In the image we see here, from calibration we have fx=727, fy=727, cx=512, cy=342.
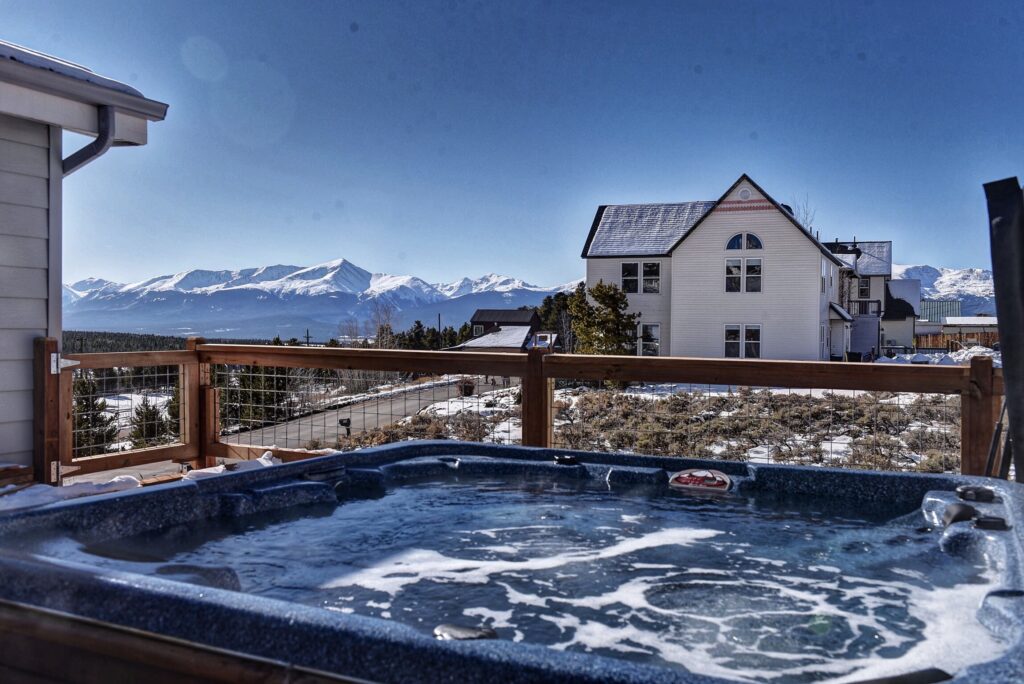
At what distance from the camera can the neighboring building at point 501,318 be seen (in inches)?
1649

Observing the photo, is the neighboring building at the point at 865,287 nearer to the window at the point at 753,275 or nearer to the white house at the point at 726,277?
the white house at the point at 726,277

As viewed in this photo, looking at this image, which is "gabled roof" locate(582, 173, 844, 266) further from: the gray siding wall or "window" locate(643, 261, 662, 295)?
the gray siding wall

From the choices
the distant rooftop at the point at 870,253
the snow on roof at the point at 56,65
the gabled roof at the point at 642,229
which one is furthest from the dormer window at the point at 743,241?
the snow on roof at the point at 56,65

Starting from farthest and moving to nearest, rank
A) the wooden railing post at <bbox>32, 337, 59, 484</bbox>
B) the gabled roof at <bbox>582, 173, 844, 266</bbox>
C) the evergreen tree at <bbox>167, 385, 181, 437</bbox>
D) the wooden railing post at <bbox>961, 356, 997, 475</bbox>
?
the gabled roof at <bbox>582, 173, 844, 266</bbox> < the evergreen tree at <bbox>167, 385, 181, 437</bbox> < the wooden railing post at <bbox>32, 337, 59, 484</bbox> < the wooden railing post at <bbox>961, 356, 997, 475</bbox>

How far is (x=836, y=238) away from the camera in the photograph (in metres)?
23.7

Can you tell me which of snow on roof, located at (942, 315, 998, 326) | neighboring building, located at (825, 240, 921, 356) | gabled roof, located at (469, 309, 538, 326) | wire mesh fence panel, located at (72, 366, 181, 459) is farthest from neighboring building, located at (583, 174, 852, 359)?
snow on roof, located at (942, 315, 998, 326)

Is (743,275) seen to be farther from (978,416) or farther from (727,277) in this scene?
(978,416)

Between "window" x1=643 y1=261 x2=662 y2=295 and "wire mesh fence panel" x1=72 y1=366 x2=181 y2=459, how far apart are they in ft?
47.3

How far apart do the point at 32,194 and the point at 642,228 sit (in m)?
16.3

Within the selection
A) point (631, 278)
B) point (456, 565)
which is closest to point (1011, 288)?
point (456, 565)

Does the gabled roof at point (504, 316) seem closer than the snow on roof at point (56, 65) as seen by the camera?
No

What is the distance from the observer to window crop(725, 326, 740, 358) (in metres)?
17.1

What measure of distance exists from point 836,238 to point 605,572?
24.4m

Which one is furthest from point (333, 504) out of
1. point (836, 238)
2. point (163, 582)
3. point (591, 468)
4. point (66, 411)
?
point (836, 238)
